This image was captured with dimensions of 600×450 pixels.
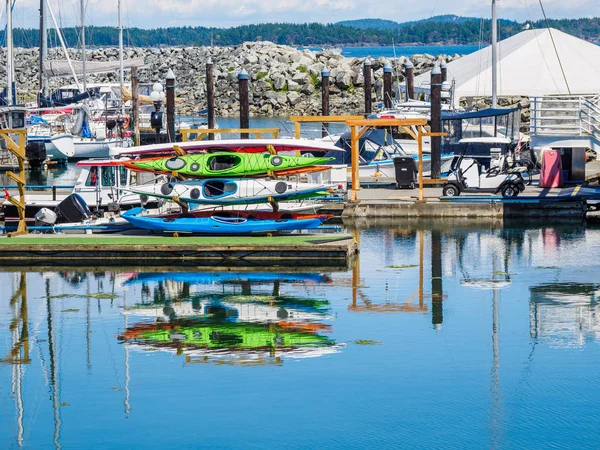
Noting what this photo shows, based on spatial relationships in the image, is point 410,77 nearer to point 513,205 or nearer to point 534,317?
point 513,205

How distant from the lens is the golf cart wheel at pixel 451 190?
1368 inches

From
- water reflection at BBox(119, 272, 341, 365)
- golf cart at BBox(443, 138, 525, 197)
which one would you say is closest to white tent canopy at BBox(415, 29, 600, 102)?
golf cart at BBox(443, 138, 525, 197)

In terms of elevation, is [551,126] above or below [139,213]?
above

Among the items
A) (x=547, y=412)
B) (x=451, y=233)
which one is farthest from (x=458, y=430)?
(x=451, y=233)

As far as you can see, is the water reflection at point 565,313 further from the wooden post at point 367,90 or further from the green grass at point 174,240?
the wooden post at point 367,90

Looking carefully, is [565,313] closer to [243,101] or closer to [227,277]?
[227,277]

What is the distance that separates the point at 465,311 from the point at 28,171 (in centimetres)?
3447

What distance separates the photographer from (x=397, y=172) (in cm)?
3722

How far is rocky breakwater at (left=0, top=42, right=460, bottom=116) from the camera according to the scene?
91.0 meters

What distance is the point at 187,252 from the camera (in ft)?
91.2

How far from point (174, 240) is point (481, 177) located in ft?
35.5

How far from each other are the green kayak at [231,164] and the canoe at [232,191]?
0.83 ft

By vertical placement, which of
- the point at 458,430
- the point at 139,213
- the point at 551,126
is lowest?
the point at 458,430

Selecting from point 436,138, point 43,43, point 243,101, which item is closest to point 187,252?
point 436,138
